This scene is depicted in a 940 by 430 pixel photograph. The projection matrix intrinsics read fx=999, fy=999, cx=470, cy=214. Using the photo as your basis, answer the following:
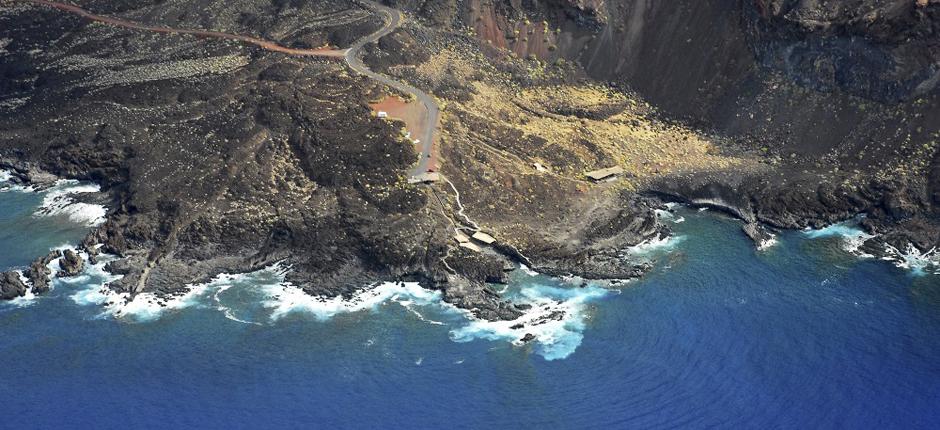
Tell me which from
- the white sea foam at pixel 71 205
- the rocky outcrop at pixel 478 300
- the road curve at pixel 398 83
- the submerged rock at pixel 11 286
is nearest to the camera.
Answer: the rocky outcrop at pixel 478 300

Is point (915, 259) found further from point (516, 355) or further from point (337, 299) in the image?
point (337, 299)

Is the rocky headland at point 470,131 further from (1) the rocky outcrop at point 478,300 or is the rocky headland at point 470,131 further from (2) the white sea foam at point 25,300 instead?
(2) the white sea foam at point 25,300

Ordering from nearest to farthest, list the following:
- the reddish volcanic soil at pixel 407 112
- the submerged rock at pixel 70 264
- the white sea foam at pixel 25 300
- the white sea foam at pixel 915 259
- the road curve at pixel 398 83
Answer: the white sea foam at pixel 25 300, the white sea foam at pixel 915 259, the submerged rock at pixel 70 264, the road curve at pixel 398 83, the reddish volcanic soil at pixel 407 112

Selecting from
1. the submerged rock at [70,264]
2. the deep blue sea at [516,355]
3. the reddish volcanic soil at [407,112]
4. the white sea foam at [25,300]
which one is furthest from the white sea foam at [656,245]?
the white sea foam at [25,300]

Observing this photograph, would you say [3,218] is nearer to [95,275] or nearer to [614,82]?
[95,275]

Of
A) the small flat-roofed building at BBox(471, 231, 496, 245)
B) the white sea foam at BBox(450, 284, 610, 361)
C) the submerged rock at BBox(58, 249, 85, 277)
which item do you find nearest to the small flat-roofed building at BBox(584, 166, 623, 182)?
the small flat-roofed building at BBox(471, 231, 496, 245)

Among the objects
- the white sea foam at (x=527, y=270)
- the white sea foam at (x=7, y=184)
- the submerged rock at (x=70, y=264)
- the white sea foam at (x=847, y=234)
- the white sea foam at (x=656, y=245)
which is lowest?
the white sea foam at (x=7, y=184)

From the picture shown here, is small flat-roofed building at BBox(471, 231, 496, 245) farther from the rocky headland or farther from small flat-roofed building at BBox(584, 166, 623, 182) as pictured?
small flat-roofed building at BBox(584, 166, 623, 182)
